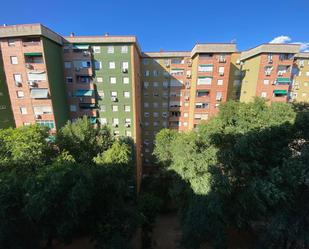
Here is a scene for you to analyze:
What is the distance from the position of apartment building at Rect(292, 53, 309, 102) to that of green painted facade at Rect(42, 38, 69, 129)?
115 ft

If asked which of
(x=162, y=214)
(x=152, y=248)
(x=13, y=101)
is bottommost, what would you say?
(x=162, y=214)

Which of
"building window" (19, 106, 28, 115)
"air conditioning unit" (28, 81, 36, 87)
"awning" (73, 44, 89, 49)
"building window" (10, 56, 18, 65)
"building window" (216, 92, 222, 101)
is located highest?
"awning" (73, 44, 89, 49)

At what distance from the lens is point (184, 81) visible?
83.0 feet

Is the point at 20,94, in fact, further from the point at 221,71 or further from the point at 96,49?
the point at 221,71

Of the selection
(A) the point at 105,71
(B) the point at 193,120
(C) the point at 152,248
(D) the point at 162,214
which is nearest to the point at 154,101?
(B) the point at 193,120

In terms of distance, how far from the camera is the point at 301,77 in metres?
25.0

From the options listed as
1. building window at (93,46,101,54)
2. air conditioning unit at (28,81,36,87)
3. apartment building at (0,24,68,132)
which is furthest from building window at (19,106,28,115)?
building window at (93,46,101,54)

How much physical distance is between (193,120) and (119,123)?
11115 mm

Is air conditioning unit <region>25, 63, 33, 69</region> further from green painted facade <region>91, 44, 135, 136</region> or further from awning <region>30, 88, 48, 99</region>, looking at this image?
green painted facade <region>91, 44, 135, 136</region>

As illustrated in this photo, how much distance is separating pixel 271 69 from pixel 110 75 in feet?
70.7

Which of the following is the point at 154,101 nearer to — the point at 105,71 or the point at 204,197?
the point at 105,71

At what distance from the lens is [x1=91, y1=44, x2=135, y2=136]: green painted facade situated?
59.9 feet

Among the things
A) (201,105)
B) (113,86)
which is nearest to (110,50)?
(113,86)

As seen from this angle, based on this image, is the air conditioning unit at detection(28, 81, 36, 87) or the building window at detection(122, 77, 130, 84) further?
the building window at detection(122, 77, 130, 84)
